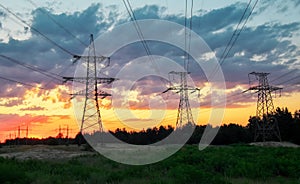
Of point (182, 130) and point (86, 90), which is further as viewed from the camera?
point (182, 130)

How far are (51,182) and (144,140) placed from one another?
2935 inches

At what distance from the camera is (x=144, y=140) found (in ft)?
295

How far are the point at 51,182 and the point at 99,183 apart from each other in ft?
6.36

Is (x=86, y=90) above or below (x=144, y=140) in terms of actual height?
above

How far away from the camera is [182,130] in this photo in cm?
5456

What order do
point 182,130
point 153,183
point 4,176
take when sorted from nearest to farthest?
point 153,183
point 4,176
point 182,130

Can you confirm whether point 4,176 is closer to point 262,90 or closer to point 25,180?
point 25,180

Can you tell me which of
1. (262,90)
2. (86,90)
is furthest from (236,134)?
(86,90)

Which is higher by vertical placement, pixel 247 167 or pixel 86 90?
pixel 86 90

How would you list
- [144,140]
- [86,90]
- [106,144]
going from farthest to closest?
[144,140] < [106,144] < [86,90]

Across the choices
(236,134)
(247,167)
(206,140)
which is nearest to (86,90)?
(247,167)

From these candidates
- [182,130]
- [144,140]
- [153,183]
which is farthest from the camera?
[144,140]

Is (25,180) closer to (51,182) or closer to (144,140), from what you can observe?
(51,182)

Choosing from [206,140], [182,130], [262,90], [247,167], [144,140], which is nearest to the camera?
[247,167]
